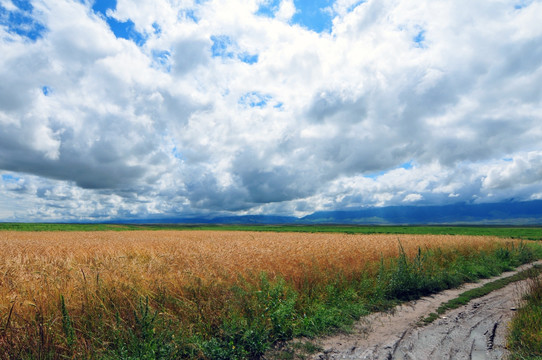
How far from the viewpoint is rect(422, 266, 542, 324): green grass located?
331 inches

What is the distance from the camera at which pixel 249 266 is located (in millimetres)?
→ 8586

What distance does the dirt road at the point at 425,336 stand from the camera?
5863 mm

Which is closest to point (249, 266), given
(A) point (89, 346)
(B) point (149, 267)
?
(B) point (149, 267)

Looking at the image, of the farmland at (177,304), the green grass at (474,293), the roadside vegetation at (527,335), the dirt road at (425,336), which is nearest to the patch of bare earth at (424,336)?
the dirt road at (425,336)

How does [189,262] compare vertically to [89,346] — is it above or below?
above

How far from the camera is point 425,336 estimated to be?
6797mm

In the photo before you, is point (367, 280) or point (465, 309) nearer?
point (465, 309)

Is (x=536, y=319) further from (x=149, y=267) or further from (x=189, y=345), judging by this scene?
(x=149, y=267)

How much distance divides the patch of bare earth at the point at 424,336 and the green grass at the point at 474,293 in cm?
20

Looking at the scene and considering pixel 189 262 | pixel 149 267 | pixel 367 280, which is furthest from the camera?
pixel 367 280

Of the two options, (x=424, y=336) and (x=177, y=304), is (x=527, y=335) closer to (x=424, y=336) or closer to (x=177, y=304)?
(x=424, y=336)

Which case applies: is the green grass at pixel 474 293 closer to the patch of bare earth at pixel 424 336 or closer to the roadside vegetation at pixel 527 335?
the patch of bare earth at pixel 424 336

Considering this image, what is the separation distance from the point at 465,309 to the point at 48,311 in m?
11.5

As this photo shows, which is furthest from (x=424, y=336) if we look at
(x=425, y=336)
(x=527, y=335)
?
(x=527, y=335)
